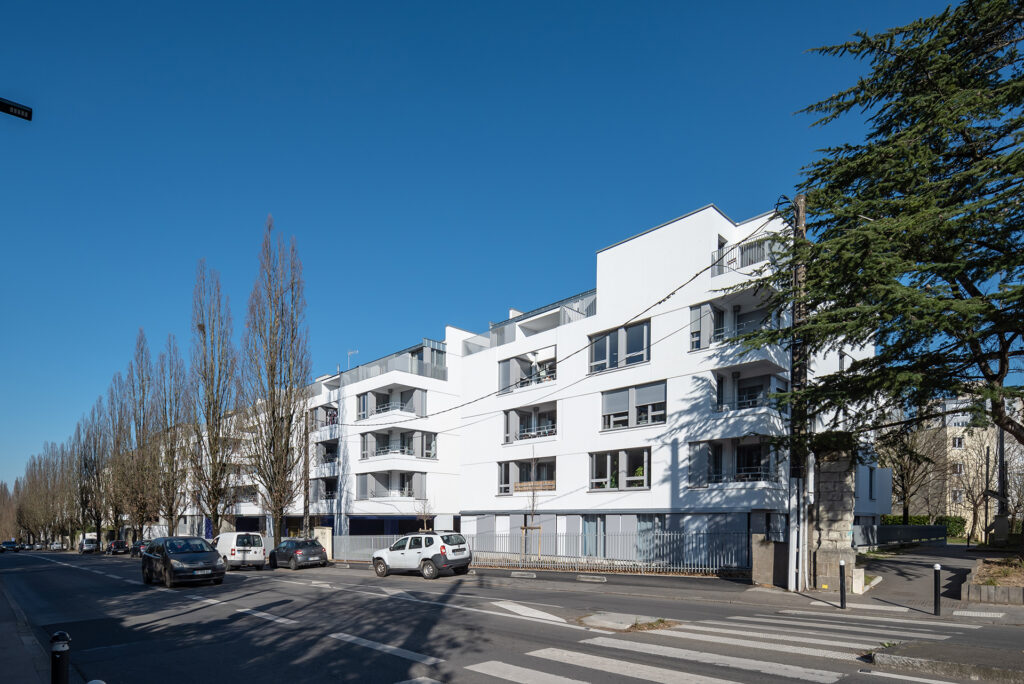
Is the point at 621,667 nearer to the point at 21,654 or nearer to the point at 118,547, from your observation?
the point at 21,654

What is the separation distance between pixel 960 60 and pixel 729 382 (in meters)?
16.0

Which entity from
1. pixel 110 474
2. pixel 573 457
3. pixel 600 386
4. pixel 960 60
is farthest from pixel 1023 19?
pixel 110 474

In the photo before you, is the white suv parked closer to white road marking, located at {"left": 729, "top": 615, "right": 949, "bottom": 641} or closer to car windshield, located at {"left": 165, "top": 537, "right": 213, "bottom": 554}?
car windshield, located at {"left": 165, "top": 537, "right": 213, "bottom": 554}

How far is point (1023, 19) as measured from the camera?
17031 millimetres

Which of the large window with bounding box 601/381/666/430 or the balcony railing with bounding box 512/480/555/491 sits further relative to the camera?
the balcony railing with bounding box 512/480/555/491

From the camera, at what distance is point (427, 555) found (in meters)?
24.1

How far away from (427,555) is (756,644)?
16.1 m

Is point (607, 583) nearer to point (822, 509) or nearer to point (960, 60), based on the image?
point (822, 509)

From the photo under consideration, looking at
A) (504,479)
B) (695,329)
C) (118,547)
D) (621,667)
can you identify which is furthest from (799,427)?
(118,547)

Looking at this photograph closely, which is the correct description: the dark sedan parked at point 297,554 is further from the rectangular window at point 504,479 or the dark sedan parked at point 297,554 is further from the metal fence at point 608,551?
the rectangular window at point 504,479

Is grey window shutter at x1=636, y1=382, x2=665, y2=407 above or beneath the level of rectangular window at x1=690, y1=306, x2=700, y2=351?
beneath

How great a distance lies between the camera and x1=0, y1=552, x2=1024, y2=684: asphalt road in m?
8.30

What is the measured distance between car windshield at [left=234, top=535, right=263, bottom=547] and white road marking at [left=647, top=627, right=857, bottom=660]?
83.8 ft

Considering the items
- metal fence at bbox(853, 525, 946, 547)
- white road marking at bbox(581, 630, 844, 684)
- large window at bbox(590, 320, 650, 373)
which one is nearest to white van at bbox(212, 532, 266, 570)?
large window at bbox(590, 320, 650, 373)
